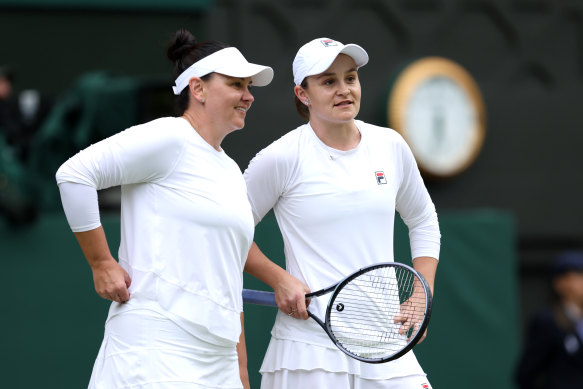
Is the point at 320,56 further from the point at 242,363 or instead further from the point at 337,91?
the point at 242,363

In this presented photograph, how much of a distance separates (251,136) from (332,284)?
489 centimetres

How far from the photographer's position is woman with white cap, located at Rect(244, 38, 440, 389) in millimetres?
3596

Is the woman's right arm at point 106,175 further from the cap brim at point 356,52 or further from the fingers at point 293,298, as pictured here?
the cap brim at point 356,52

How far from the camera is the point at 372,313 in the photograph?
11.9 feet

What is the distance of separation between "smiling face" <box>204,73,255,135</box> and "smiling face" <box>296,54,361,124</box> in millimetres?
373

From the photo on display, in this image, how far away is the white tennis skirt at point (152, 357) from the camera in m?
3.15

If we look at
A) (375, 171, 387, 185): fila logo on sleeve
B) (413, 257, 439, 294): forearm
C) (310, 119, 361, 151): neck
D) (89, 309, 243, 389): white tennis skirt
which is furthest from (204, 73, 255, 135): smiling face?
(413, 257, 439, 294): forearm

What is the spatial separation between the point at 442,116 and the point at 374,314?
5.75 metres

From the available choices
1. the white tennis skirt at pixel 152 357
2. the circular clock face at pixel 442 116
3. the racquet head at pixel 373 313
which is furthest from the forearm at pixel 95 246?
the circular clock face at pixel 442 116

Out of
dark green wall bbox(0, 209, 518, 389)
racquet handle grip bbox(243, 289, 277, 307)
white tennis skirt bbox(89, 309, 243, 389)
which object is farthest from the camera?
dark green wall bbox(0, 209, 518, 389)

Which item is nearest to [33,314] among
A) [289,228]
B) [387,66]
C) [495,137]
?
[289,228]

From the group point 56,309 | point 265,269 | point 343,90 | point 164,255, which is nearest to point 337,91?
point 343,90

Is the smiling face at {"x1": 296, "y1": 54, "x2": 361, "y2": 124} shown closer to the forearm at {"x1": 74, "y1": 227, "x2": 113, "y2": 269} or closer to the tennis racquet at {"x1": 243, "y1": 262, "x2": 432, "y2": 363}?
the tennis racquet at {"x1": 243, "y1": 262, "x2": 432, "y2": 363}

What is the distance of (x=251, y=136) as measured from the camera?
8.41 m
